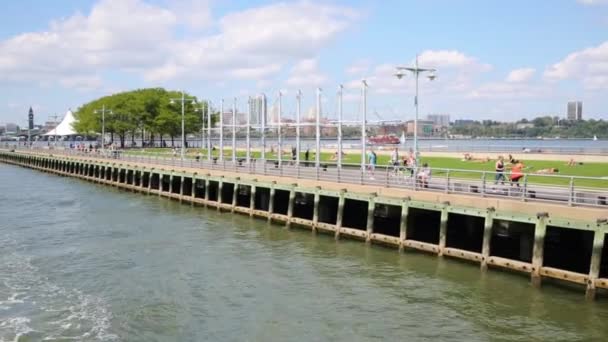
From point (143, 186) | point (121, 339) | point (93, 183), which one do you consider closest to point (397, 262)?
point (121, 339)

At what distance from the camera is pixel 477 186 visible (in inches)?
1066

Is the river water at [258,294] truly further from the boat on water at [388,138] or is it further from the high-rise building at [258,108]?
the high-rise building at [258,108]

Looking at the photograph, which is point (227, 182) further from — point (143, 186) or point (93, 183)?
point (93, 183)

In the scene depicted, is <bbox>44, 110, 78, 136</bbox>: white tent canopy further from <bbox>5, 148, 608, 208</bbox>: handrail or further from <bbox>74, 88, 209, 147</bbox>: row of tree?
<bbox>5, 148, 608, 208</bbox>: handrail

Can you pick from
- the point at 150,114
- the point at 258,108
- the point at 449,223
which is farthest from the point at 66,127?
the point at 449,223

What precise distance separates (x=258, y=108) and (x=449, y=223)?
92.4ft

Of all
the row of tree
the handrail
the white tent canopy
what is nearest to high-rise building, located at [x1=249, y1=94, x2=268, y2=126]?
the handrail

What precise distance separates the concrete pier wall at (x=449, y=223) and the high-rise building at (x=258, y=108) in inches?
295

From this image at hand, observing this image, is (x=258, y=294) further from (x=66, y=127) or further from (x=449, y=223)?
(x=66, y=127)

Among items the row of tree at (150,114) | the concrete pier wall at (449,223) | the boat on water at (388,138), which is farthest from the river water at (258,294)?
the row of tree at (150,114)

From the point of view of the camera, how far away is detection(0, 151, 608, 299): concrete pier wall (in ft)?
74.6

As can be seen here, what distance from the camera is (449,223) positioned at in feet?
95.0

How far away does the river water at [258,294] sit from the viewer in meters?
19.1

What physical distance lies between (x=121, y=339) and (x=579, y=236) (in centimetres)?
1675
